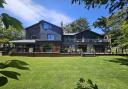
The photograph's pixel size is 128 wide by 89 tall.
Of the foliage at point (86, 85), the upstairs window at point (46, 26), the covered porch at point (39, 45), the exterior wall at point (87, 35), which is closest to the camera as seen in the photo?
the foliage at point (86, 85)

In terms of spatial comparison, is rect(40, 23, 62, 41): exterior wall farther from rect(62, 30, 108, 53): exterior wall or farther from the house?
rect(62, 30, 108, 53): exterior wall

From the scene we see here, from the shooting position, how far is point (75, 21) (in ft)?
283

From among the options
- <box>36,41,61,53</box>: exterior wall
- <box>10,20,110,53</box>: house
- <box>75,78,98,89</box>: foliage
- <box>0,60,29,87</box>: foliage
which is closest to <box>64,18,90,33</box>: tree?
<box>10,20,110,53</box>: house

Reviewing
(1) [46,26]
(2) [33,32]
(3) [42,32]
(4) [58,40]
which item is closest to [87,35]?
(4) [58,40]

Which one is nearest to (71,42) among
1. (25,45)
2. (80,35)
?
(80,35)

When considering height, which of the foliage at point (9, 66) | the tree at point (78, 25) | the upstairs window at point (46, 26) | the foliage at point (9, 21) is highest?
the tree at point (78, 25)

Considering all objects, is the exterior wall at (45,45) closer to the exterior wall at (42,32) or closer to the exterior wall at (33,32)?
the exterior wall at (42,32)

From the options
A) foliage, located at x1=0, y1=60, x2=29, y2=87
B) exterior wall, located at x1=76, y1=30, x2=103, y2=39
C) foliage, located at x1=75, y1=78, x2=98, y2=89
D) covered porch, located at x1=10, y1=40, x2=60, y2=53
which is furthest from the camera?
exterior wall, located at x1=76, y1=30, x2=103, y2=39

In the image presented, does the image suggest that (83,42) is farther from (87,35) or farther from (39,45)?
(39,45)

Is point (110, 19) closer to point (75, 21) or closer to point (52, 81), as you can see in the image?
point (52, 81)

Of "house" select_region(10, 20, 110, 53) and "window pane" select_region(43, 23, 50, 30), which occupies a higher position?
"window pane" select_region(43, 23, 50, 30)

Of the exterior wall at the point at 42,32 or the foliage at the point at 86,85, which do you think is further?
the exterior wall at the point at 42,32

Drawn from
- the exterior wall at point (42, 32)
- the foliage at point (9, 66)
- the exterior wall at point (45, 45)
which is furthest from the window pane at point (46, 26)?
the foliage at point (9, 66)

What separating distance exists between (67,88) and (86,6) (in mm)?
4735
